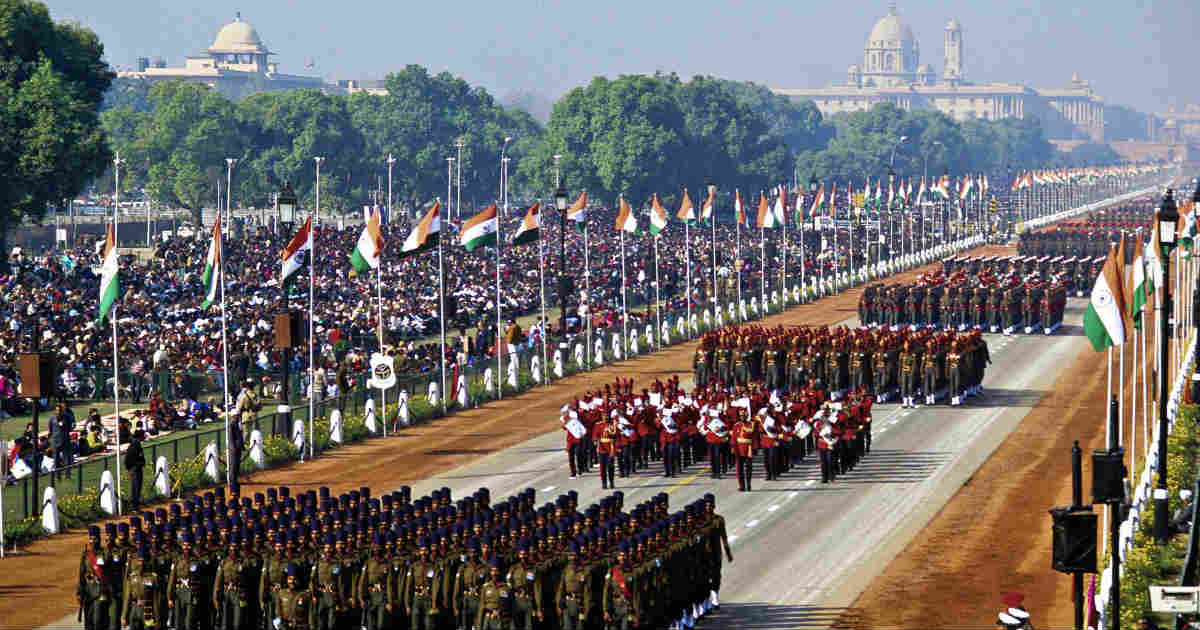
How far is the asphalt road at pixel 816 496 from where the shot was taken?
28.0 metres

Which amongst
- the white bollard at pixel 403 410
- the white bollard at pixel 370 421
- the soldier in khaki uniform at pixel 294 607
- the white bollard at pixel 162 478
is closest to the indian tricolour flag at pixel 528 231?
the white bollard at pixel 403 410

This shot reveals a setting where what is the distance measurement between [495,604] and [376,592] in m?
1.74

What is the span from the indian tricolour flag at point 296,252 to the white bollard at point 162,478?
673 centimetres

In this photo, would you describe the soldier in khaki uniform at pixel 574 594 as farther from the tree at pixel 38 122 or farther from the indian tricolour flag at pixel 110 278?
the tree at pixel 38 122

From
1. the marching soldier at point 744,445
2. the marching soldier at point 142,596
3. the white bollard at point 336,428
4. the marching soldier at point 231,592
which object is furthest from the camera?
the white bollard at point 336,428

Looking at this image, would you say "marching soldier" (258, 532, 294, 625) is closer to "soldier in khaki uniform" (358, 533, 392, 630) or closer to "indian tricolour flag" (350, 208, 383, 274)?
"soldier in khaki uniform" (358, 533, 392, 630)

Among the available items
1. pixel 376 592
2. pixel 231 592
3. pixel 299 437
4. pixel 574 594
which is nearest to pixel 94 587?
pixel 231 592

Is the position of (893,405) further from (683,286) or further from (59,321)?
(683,286)

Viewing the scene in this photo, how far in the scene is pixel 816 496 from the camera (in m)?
36.2

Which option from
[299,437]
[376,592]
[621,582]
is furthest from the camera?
[299,437]

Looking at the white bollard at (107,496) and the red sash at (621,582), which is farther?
the white bollard at (107,496)

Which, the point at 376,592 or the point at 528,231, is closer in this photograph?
the point at 376,592

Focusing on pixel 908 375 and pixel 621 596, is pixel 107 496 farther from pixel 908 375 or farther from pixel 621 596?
pixel 908 375

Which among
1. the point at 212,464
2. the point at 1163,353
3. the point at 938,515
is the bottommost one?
the point at 938,515
